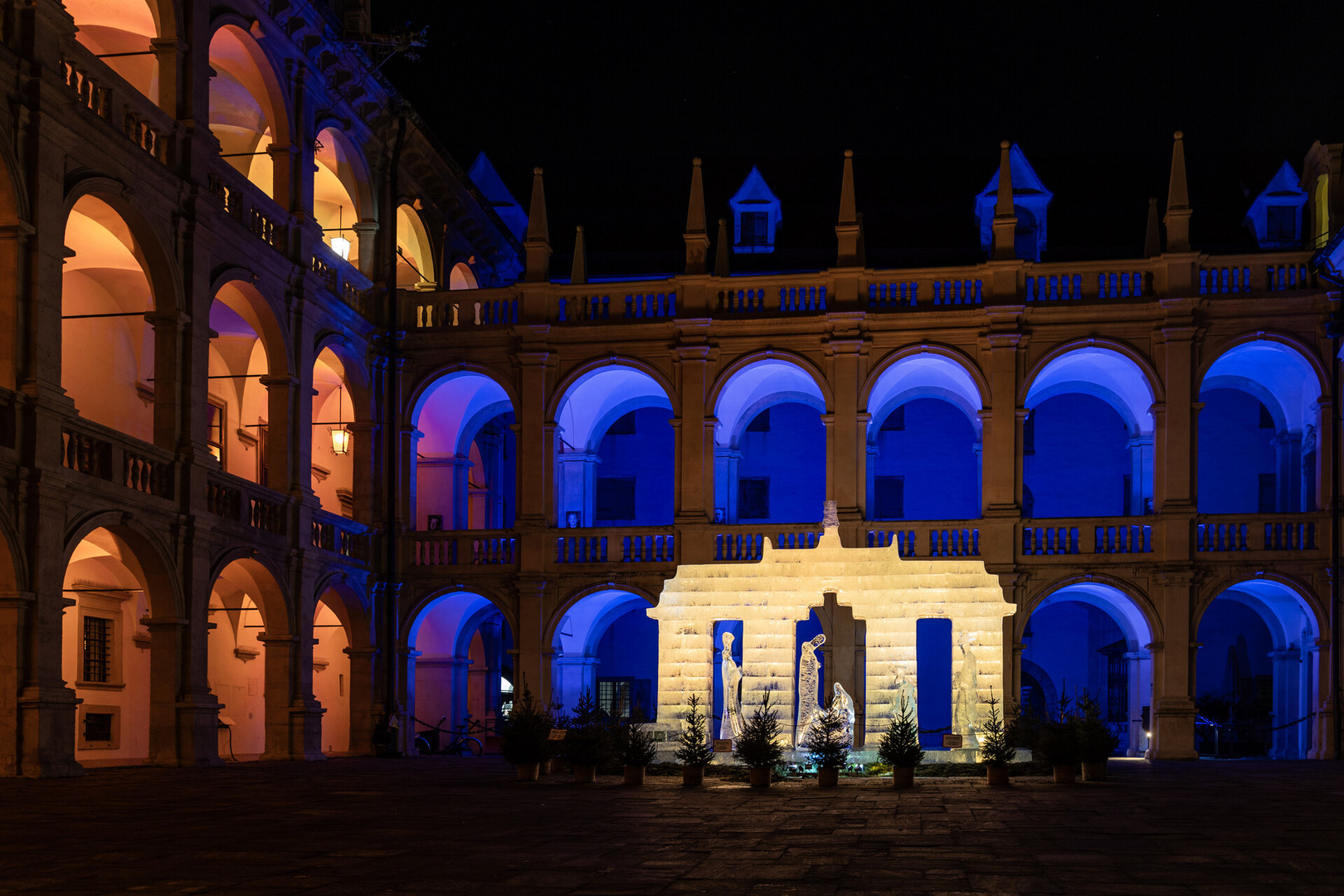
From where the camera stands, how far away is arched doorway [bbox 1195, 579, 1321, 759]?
31.9 metres

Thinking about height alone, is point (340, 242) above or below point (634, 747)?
above

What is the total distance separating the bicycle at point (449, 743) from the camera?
33.2 metres

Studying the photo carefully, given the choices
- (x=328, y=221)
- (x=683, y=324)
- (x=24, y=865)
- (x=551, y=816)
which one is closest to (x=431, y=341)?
(x=328, y=221)

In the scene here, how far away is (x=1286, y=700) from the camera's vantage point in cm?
3291

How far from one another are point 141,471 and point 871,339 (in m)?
15.8

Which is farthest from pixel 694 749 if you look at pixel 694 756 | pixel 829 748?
pixel 829 748

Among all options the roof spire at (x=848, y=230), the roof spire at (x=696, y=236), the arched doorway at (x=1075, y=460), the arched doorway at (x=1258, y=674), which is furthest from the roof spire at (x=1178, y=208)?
the roof spire at (x=696, y=236)

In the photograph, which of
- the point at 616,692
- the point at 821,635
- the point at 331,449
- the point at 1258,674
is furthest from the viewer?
the point at 616,692

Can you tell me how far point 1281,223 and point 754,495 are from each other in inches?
595

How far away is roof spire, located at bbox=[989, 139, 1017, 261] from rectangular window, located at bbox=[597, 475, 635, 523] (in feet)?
46.5

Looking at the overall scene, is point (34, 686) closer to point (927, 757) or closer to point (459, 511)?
A: point (927, 757)

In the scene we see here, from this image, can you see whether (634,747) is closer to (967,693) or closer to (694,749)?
(694,749)

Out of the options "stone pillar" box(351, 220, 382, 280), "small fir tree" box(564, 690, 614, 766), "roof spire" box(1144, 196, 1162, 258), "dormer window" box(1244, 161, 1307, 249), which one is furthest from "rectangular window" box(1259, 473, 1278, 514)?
"small fir tree" box(564, 690, 614, 766)

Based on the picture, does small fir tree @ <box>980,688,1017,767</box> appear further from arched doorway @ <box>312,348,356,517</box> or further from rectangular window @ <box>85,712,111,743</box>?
arched doorway @ <box>312,348,356,517</box>
